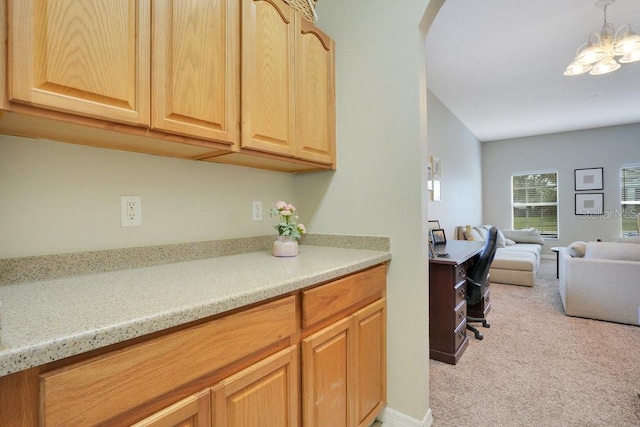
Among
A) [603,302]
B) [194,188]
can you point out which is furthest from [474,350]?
[194,188]

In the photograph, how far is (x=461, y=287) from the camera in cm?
246

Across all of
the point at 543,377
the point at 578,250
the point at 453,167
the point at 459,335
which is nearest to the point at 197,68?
the point at 459,335

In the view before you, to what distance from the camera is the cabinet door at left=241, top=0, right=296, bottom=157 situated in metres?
1.29

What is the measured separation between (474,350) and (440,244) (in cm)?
109

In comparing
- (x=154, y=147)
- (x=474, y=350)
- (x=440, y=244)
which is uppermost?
(x=154, y=147)

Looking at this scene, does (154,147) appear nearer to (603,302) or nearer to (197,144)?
(197,144)

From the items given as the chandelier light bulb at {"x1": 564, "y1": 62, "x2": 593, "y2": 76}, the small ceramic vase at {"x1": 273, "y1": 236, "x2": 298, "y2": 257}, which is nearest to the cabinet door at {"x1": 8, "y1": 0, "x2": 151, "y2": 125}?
the small ceramic vase at {"x1": 273, "y1": 236, "x2": 298, "y2": 257}

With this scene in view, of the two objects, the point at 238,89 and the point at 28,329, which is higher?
the point at 238,89

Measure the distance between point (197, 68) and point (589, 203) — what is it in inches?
310

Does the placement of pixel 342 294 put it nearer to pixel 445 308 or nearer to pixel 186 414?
pixel 186 414

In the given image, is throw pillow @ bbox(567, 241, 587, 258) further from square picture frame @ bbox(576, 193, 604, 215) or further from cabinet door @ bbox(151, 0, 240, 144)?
cabinet door @ bbox(151, 0, 240, 144)

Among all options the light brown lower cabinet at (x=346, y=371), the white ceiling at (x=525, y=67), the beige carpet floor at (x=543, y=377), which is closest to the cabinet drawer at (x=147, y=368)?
the light brown lower cabinet at (x=346, y=371)

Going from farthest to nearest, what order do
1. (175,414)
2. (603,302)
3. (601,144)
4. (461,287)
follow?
(601,144), (603,302), (461,287), (175,414)

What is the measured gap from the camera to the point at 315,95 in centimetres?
166
